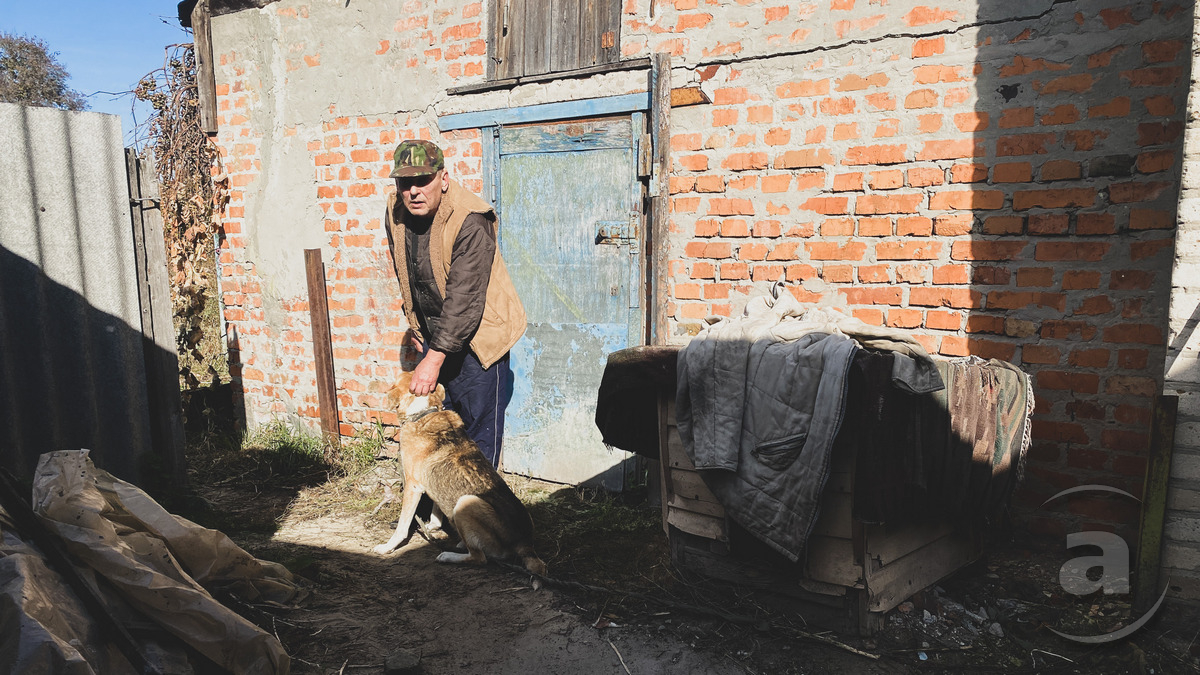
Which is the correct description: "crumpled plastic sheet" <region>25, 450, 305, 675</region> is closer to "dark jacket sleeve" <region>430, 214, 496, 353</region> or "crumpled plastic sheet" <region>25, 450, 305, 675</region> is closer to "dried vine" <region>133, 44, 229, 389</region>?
"dark jacket sleeve" <region>430, 214, 496, 353</region>

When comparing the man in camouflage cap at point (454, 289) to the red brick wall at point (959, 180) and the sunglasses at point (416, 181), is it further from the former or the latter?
the red brick wall at point (959, 180)

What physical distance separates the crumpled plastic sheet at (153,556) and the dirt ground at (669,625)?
0.31 metres

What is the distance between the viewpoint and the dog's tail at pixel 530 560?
346cm

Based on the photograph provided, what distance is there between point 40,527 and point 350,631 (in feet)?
4.05

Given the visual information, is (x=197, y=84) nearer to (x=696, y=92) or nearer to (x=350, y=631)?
(x=696, y=92)

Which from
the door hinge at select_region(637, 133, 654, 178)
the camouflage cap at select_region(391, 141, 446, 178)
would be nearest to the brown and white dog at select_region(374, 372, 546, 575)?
the camouflage cap at select_region(391, 141, 446, 178)

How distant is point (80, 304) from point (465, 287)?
6.57 ft

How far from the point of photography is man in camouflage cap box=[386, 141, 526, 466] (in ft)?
12.8

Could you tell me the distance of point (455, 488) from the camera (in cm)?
371

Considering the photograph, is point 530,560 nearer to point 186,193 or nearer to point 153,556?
point 153,556

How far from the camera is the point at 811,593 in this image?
9.60 feet

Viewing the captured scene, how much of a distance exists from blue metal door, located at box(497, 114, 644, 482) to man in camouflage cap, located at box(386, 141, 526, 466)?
0.62 m

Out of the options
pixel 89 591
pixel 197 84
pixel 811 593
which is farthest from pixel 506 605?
pixel 197 84

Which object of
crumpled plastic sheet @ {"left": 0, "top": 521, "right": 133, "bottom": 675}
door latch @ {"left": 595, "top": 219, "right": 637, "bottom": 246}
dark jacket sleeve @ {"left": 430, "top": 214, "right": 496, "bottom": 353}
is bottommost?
crumpled plastic sheet @ {"left": 0, "top": 521, "right": 133, "bottom": 675}
